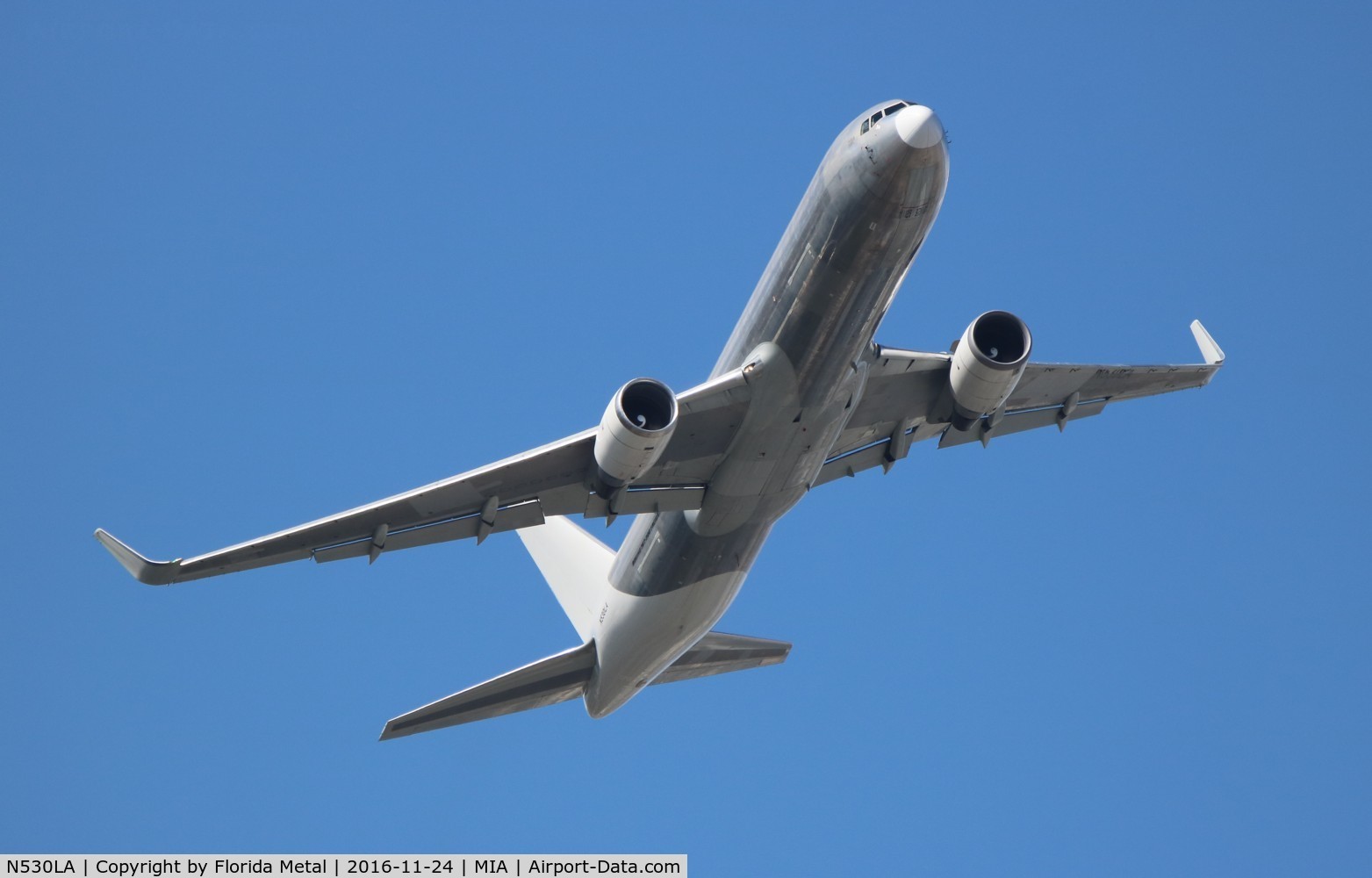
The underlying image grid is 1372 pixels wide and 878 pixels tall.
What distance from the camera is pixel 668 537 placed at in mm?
32781

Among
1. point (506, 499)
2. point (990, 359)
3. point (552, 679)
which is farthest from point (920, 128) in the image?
point (552, 679)

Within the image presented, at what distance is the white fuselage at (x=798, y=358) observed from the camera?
27.3 metres

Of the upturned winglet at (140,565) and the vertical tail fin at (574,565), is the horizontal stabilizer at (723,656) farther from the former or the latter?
the upturned winglet at (140,565)

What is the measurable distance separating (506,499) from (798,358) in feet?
19.5

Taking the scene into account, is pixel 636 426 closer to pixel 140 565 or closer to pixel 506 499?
pixel 506 499

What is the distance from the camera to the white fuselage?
27.3 meters

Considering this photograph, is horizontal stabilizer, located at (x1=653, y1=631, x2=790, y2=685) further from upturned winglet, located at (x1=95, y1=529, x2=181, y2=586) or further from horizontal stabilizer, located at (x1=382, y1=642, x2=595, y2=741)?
upturned winglet, located at (x1=95, y1=529, x2=181, y2=586)

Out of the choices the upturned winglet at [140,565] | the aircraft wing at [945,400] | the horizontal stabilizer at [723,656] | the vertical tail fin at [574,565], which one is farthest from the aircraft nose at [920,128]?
the horizontal stabilizer at [723,656]

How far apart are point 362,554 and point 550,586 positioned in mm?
9681

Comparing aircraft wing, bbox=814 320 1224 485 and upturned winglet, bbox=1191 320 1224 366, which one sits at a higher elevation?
upturned winglet, bbox=1191 320 1224 366

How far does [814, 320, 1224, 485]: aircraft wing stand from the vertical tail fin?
612 cm

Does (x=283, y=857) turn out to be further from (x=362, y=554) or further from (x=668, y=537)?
(x=668, y=537)

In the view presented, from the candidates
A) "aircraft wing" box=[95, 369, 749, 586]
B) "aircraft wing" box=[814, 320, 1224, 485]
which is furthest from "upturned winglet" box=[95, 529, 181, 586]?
"aircraft wing" box=[814, 320, 1224, 485]

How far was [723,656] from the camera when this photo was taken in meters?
39.0
